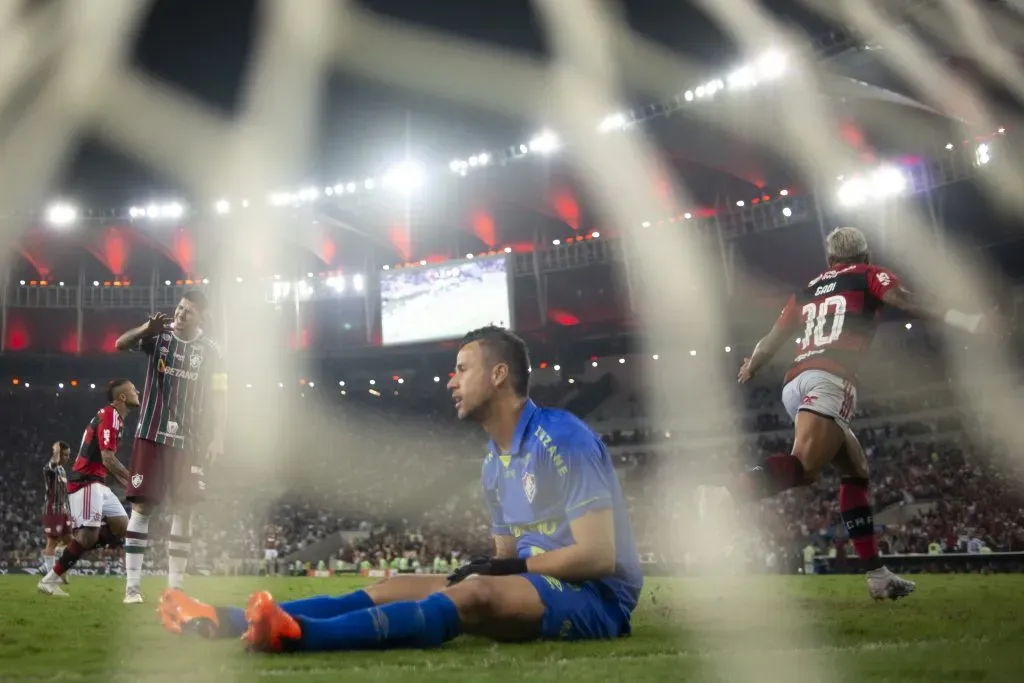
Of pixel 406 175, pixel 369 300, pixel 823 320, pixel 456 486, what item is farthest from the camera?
pixel 369 300

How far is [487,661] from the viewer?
12.0ft

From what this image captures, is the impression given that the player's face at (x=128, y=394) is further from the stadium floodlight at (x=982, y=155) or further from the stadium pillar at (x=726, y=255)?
the stadium pillar at (x=726, y=255)

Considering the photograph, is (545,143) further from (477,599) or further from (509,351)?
(477,599)

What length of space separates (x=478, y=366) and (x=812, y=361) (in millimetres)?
3382

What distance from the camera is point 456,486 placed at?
3706 centimetres

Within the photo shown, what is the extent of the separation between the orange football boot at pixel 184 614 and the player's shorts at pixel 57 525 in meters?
11.7

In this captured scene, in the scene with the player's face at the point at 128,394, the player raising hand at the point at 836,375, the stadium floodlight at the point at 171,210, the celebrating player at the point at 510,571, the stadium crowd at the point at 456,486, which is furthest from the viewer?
the stadium floodlight at the point at 171,210

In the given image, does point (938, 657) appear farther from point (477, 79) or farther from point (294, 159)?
point (294, 159)

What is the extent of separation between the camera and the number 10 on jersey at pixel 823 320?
665 centimetres

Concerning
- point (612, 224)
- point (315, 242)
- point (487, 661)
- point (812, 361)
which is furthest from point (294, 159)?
point (487, 661)

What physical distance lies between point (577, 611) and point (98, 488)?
831 centimetres

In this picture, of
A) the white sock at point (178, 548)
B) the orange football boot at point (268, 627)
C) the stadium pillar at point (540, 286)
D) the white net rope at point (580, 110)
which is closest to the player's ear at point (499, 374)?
the orange football boot at point (268, 627)

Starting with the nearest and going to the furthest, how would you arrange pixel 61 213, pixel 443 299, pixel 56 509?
pixel 56 509
pixel 443 299
pixel 61 213

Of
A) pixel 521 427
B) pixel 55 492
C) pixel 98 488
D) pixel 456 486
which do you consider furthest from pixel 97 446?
pixel 456 486
